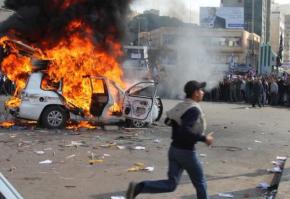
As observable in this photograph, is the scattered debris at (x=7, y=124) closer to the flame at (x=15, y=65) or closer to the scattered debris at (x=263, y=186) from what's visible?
the flame at (x=15, y=65)

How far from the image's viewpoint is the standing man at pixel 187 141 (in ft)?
19.0

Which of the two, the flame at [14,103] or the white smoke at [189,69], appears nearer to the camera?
the flame at [14,103]

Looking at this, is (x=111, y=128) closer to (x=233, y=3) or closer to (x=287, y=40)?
(x=233, y=3)

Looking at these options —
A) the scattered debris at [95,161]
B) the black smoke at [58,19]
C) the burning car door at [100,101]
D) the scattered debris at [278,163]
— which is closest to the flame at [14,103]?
the burning car door at [100,101]

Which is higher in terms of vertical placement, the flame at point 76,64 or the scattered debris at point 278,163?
the flame at point 76,64

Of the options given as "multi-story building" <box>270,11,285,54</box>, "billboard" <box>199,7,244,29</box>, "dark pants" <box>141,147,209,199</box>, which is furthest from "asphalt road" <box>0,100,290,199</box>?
"multi-story building" <box>270,11,285,54</box>

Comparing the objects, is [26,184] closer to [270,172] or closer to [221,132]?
[270,172]

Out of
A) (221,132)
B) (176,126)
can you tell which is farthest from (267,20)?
(176,126)

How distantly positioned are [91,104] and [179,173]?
900cm

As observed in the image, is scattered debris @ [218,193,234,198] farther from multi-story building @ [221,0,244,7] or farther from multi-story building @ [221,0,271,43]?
multi-story building @ [221,0,244,7]

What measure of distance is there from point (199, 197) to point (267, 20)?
13662cm

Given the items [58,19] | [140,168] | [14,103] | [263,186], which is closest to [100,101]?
[14,103]

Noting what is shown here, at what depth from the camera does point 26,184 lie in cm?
775

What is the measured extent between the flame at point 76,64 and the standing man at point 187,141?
352 inches
